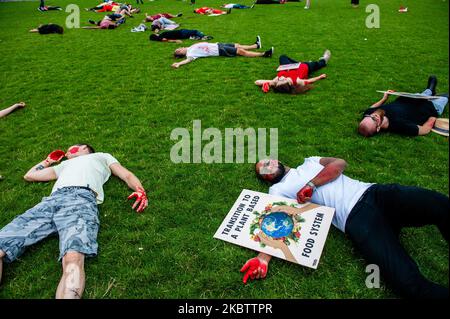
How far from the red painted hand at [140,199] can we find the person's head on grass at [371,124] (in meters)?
3.25

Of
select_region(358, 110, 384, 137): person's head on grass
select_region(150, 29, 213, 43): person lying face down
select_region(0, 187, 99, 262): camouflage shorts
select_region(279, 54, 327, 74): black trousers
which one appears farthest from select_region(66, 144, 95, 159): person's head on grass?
select_region(150, 29, 213, 43): person lying face down

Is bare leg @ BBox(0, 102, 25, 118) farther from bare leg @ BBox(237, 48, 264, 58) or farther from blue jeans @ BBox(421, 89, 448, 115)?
blue jeans @ BBox(421, 89, 448, 115)

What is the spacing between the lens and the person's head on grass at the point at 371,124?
4738mm

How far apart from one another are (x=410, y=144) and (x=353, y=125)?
874 millimetres

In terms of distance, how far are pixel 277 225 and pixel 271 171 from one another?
2.63ft

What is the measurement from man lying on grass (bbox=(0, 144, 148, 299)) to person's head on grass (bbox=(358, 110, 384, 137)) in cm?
325

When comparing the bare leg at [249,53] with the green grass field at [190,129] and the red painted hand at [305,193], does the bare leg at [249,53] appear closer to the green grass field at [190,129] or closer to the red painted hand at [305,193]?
the green grass field at [190,129]

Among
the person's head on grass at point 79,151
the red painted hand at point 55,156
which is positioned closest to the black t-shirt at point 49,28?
the red painted hand at point 55,156

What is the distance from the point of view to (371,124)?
4.73 m

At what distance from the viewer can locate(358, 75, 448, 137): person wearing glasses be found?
15.6 feet

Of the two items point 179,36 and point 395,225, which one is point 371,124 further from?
point 179,36

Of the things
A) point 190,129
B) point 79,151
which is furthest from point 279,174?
point 79,151
